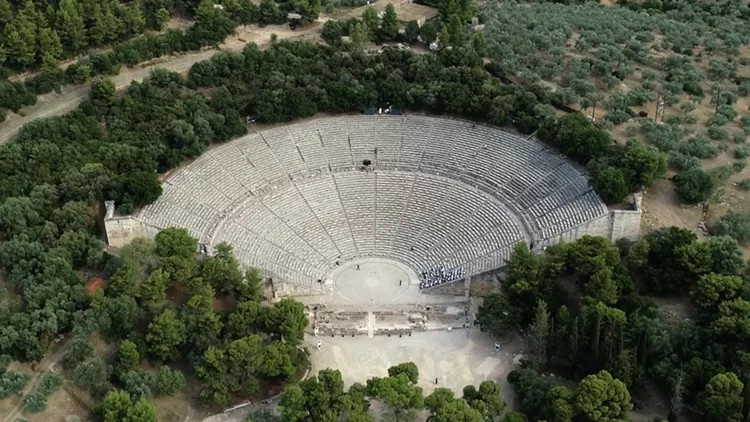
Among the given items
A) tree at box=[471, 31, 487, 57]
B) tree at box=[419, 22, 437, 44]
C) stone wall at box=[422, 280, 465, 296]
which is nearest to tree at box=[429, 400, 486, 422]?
stone wall at box=[422, 280, 465, 296]

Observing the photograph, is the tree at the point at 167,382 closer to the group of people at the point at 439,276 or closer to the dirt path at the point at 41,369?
the dirt path at the point at 41,369

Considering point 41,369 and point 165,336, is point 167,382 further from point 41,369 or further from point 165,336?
point 41,369

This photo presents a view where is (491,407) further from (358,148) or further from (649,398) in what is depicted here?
(358,148)

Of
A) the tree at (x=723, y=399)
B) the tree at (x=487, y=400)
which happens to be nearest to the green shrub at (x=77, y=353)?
the tree at (x=487, y=400)

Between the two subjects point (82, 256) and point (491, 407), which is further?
point (82, 256)

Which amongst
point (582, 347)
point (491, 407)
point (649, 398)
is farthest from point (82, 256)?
point (649, 398)

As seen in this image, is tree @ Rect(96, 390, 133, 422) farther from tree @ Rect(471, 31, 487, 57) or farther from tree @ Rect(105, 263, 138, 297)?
tree @ Rect(471, 31, 487, 57)
